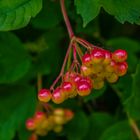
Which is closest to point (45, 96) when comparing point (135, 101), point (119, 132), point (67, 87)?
point (67, 87)

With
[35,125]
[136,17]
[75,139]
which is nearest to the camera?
[136,17]

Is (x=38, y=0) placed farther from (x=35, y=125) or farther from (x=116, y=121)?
(x=116, y=121)

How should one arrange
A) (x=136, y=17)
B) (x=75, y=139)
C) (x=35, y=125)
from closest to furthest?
(x=136, y=17) < (x=35, y=125) < (x=75, y=139)

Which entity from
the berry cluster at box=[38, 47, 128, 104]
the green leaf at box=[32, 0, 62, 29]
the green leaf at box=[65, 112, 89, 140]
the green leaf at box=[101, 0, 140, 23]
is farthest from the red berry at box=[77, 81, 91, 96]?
the green leaf at box=[65, 112, 89, 140]

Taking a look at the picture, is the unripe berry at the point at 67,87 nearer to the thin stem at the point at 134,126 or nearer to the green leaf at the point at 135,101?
the green leaf at the point at 135,101

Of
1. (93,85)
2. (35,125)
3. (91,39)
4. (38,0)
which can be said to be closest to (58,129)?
(35,125)

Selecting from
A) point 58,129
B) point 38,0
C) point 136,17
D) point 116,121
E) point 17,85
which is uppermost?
point 38,0

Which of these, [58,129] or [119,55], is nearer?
[119,55]
